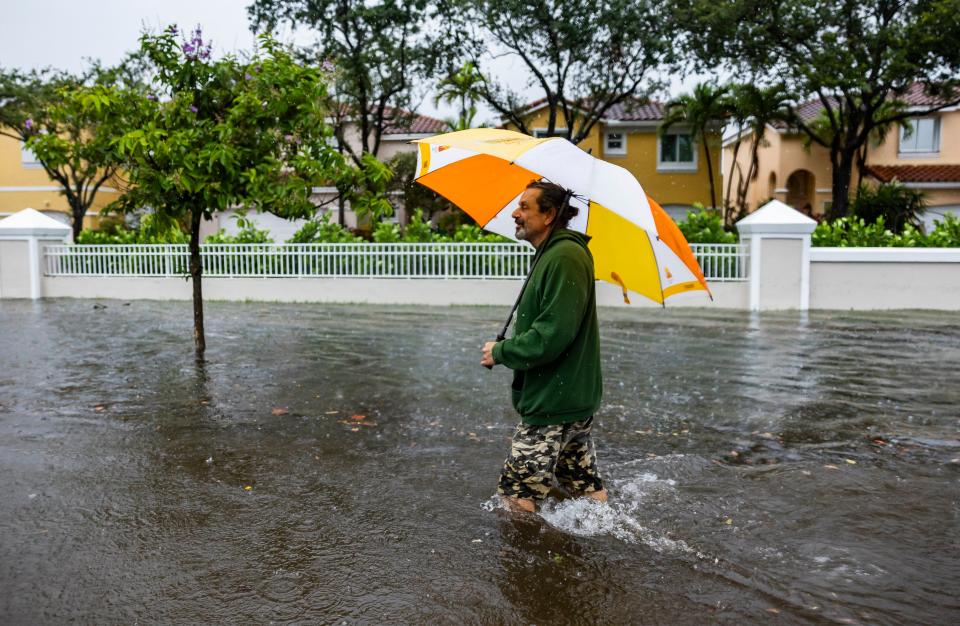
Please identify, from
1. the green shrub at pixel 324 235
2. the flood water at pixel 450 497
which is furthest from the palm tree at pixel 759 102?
the flood water at pixel 450 497

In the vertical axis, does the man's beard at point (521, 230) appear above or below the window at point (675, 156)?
below

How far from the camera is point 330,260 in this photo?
1664 centimetres

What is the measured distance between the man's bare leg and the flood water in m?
0.11

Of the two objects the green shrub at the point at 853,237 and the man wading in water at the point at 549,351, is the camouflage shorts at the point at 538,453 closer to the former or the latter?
the man wading in water at the point at 549,351

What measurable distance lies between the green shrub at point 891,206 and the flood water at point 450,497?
15.0m

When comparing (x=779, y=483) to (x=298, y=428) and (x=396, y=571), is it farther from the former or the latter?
(x=298, y=428)

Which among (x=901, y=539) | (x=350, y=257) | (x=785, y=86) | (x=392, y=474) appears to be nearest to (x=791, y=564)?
(x=901, y=539)

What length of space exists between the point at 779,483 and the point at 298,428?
3.37m

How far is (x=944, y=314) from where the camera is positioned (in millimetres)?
14047

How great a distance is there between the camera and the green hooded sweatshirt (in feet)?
12.0

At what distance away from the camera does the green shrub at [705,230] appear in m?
16.1

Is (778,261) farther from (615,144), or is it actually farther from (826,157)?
(615,144)

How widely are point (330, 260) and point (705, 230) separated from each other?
7366mm

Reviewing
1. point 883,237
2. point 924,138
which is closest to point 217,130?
point 883,237
